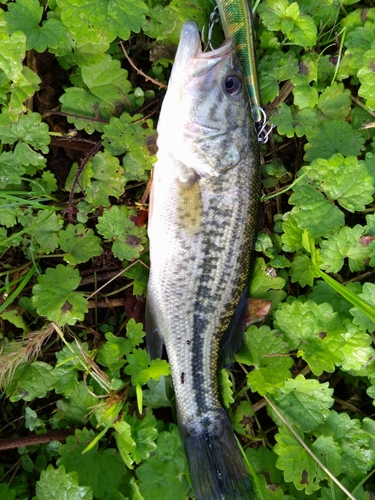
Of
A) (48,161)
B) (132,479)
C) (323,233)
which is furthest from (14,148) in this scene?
(132,479)

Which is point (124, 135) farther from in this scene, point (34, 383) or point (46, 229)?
point (34, 383)

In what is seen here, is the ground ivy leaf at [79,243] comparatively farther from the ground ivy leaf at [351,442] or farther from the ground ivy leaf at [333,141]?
the ground ivy leaf at [351,442]

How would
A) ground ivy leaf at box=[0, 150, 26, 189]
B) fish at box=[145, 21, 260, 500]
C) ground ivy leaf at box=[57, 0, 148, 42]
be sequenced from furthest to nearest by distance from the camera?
1. ground ivy leaf at box=[0, 150, 26, 189]
2. fish at box=[145, 21, 260, 500]
3. ground ivy leaf at box=[57, 0, 148, 42]

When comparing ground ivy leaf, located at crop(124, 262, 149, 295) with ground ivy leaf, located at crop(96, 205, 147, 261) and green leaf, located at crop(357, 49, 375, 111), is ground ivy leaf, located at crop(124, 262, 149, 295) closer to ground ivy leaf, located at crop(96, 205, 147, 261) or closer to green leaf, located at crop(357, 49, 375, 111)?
ground ivy leaf, located at crop(96, 205, 147, 261)

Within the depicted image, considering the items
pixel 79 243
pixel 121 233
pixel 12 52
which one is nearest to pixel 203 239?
pixel 121 233

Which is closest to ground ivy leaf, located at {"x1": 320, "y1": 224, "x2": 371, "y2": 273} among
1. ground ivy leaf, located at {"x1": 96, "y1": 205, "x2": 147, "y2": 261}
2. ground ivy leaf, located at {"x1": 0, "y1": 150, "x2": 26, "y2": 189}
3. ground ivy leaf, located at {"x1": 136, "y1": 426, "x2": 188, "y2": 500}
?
ground ivy leaf, located at {"x1": 96, "y1": 205, "x2": 147, "y2": 261}

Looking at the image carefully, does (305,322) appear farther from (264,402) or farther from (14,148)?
(14,148)

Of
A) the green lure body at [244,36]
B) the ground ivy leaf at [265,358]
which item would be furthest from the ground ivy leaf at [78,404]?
the green lure body at [244,36]
